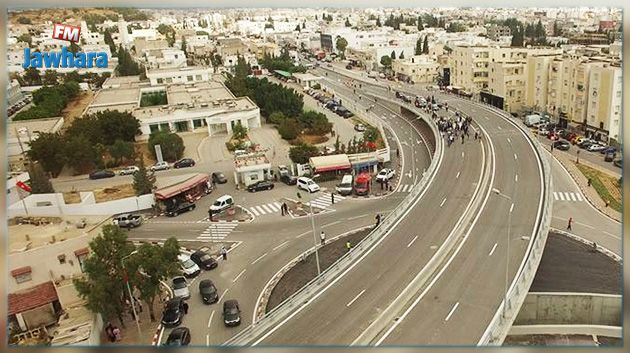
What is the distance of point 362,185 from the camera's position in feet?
105

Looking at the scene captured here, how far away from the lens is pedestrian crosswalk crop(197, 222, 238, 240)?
88.4 ft

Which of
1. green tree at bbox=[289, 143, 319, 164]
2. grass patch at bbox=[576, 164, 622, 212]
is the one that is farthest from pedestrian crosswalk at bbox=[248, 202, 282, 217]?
grass patch at bbox=[576, 164, 622, 212]

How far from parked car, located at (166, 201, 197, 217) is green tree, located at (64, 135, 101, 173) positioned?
9.76 meters

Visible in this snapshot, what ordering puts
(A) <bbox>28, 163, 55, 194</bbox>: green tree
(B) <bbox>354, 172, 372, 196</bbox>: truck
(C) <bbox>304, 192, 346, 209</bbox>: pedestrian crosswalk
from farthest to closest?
(B) <bbox>354, 172, 372, 196</bbox>: truck < (C) <bbox>304, 192, 346, 209</bbox>: pedestrian crosswalk < (A) <bbox>28, 163, 55, 194</bbox>: green tree

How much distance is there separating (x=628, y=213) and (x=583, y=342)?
813 centimetres

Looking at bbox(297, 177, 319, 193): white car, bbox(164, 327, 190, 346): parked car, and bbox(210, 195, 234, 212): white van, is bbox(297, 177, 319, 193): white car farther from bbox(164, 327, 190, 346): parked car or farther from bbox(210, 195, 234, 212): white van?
bbox(164, 327, 190, 346): parked car

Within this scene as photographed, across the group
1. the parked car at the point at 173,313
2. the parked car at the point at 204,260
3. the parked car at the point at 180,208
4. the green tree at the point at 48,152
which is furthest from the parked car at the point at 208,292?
the green tree at the point at 48,152

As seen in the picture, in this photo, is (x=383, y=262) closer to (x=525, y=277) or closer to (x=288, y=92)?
(x=525, y=277)

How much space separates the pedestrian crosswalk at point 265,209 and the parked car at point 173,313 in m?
9.88

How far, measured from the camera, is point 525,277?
1677cm

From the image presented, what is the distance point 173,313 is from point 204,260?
4512 mm

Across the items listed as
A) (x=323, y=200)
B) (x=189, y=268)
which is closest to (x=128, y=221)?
(x=189, y=268)

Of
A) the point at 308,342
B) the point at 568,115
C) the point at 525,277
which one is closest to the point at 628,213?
the point at 525,277

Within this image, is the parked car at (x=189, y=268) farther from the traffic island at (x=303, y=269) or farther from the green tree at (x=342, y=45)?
the green tree at (x=342, y=45)
